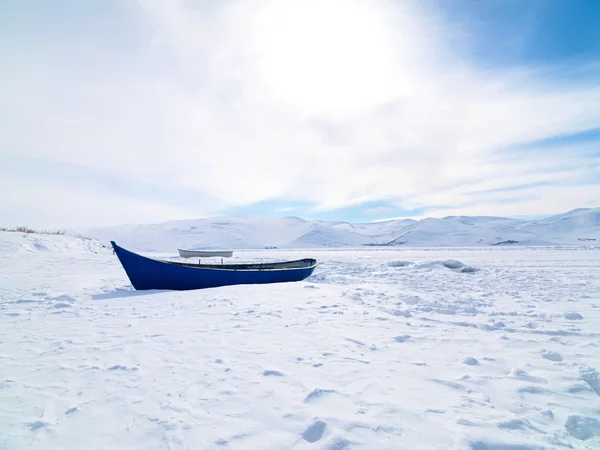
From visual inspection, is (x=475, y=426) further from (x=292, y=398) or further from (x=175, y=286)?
(x=175, y=286)

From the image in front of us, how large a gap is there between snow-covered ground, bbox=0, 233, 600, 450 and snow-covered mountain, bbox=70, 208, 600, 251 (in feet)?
325

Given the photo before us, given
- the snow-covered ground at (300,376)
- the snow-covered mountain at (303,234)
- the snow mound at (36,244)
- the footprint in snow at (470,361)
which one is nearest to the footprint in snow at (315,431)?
the snow-covered ground at (300,376)

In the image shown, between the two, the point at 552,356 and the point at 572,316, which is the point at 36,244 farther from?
the point at 572,316

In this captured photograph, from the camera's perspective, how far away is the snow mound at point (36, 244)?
19.3 m

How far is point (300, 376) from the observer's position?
3934mm

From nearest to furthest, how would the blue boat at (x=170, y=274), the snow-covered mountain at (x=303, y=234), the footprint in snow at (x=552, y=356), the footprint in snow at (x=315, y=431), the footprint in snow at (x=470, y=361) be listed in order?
the footprint in snow at (x=315, y=431), the footprint in snow at (x=470, y=361), the footprint in snow at (x=552, y=356), the blue boat at (x=170, y=274), the snow-covered mountain at (x=303, y=234)

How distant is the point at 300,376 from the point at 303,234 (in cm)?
14260

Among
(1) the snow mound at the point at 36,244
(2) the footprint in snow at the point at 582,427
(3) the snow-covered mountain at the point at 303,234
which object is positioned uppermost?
(3) the snow-covered mountain at the point at 303,234

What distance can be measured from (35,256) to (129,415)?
852 inches

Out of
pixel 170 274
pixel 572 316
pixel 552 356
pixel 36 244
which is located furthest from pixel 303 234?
pixel 552 356

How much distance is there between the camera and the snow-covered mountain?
111 metres

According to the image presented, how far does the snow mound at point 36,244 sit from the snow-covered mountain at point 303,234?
76023 millimetres

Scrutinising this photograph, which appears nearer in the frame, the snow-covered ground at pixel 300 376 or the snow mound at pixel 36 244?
the snow-covered ground at pixel 300 376

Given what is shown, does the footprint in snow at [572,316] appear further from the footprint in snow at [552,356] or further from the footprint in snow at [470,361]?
the footprint in snow at [470,361]
